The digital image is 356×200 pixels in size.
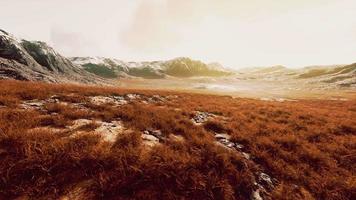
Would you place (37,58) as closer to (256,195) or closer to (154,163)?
(154,163)

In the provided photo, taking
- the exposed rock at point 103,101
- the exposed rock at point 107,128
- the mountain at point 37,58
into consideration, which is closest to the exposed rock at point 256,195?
the exposed rock at point 107,128

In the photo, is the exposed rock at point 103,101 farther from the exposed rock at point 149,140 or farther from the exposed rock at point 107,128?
the exposed rock at point 149,140

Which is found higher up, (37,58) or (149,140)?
(37,58)

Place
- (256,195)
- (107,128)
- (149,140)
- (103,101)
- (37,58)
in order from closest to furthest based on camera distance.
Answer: (256,195) → (149,140) → (107,128) → (103,101) → (37,58)

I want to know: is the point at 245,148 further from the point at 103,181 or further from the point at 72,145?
the point at 72,145

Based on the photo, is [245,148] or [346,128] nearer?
[245,148]

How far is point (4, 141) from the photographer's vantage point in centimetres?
503

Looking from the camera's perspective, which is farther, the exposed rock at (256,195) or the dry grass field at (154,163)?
the exposed rock at (256,195)

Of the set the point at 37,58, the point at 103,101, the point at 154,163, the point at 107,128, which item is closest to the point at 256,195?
the point at 154,163

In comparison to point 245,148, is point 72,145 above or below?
above

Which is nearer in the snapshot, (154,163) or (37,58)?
(154,163)

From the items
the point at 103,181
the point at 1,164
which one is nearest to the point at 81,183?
the point at 103,181

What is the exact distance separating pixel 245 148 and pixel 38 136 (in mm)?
6524

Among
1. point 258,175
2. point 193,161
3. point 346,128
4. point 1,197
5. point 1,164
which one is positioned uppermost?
point 1,164
